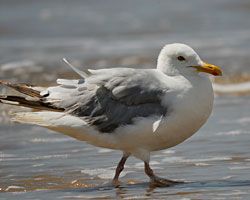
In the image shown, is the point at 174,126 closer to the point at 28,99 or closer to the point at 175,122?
the point at 175,122

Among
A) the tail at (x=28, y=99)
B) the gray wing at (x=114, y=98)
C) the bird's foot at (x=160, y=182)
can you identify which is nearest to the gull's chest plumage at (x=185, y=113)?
the gray wing at (x=114, y=98)

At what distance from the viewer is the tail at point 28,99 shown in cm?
741

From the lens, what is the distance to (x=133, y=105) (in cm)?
723

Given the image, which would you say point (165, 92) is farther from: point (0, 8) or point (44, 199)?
point (0, 8)

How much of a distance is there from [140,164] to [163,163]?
22 centimetres

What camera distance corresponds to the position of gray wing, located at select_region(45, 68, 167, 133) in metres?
7.15

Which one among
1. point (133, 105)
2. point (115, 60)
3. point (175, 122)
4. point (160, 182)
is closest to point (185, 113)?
point (175, 122)

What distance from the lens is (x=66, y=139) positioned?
9.58 metres

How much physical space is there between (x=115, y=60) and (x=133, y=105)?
26.6ft

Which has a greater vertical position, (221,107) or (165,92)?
(165,92)

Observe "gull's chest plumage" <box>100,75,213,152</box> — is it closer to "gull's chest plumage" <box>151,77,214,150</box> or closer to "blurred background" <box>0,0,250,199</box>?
"gull's chest plumage" <box>151,77,214,150</box>

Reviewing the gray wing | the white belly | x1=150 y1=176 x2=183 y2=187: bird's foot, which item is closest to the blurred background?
x1=150 y1=176 x2=183 y2=187: bird's foot

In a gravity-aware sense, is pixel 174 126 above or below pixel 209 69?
below

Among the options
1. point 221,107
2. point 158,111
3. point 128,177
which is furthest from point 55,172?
point 221,107
